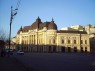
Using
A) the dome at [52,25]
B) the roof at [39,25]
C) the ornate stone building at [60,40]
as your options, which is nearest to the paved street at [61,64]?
the ornate stone building at [60,40]

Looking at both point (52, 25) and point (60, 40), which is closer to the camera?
point (60, 40)

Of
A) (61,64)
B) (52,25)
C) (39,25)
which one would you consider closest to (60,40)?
(52,25)

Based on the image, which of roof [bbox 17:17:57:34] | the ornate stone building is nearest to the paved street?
the ornate stone building

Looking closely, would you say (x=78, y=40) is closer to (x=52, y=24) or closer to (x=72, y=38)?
(x=72, y=38)

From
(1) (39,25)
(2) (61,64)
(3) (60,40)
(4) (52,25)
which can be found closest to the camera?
(2) (61,64)

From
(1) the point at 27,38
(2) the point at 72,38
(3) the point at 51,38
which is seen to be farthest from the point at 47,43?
(1) the point at 27,38

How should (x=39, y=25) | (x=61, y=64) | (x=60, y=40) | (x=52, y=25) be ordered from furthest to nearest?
(x=39, y=25)
(x=52, y=25)
(x=60, y=40)
(x=61, y=64)

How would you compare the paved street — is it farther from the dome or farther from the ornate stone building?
the dome

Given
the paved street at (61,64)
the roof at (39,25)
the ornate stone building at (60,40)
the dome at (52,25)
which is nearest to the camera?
the paved street at (61,64)

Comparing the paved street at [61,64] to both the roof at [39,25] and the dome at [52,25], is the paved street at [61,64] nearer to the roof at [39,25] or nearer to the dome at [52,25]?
the dome at [52,25]

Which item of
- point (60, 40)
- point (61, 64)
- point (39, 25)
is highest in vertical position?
point (39, 25)

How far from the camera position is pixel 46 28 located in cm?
12144

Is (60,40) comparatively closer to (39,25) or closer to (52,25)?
(52,25)

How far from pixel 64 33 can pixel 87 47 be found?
41.4 feet
